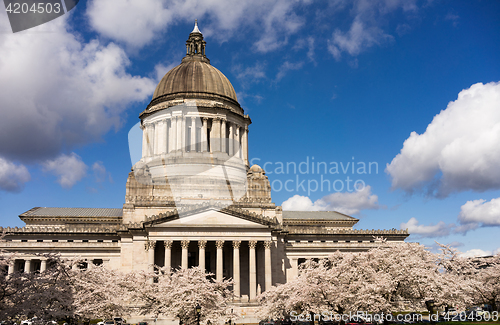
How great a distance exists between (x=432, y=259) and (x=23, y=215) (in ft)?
215

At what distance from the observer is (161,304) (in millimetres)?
38500

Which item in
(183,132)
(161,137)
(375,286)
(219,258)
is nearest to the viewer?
(375,286)

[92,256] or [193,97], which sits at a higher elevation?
[193,97]

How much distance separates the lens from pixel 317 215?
86.3 meters

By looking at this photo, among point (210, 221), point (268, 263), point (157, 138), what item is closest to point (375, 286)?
point (268, 263)

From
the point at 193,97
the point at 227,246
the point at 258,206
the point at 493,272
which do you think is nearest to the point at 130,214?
the point at 227,246

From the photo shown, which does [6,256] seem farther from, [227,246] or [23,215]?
[23,215]

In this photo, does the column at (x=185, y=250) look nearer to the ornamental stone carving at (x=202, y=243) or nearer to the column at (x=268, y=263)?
the ornamental stone carving at (x=202, y=243)

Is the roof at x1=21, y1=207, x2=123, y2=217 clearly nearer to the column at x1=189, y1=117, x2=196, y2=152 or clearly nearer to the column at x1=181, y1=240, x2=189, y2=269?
the column at x1=189, y1=117, x2=196, y2=152

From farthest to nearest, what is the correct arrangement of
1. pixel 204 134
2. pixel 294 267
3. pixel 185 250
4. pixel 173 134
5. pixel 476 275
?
1. pixel 204 134
2. pixel 173 134
3. pixel 294 267
4. pixel 185 250
5. pixel 476 275

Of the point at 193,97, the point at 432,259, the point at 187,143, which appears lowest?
the point at 432,259

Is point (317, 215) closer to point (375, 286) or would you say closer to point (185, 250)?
point (185, 250)

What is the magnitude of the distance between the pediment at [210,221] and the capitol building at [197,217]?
14 centimetres

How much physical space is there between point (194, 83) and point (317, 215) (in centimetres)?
3718
